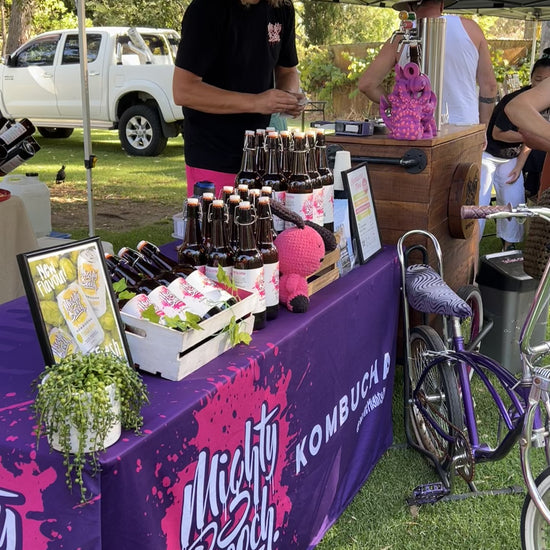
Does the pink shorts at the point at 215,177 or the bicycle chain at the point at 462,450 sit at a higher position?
the pink shorts at the point at 215,177

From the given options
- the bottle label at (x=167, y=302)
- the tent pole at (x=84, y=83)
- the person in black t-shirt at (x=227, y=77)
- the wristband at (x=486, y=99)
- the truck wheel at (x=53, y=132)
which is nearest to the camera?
the bottle label at (x=167, y=302)

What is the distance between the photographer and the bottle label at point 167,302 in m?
1.52

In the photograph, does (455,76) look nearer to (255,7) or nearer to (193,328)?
(255,7)

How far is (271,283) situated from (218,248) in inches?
6.9

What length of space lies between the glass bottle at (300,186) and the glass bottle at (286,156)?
0.04m

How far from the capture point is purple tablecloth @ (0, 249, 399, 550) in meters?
1.26

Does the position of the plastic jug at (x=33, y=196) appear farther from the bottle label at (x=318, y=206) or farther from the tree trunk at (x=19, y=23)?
the tree trunk at (x=19, y=23)

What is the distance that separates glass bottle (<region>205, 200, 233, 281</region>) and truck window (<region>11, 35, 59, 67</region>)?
10833 millimetres

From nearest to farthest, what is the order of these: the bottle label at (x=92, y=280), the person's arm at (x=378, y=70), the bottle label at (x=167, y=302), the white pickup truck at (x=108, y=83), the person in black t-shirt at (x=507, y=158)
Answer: the bottle label at (x=92, y=280) → the bottle label at (x=167, y=302) → the person's arm at (x=378, y=70) → the person in black t-shirt at (x=507, y=158) → the white pickup truck at (x=108, y=83)

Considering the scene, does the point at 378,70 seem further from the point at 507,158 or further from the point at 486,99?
the point at 507,158

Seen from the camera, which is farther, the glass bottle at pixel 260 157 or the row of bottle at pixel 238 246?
the glass bottle at pixel 260 157

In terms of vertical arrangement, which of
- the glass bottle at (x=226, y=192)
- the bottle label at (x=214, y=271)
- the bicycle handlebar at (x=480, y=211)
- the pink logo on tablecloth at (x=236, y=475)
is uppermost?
the glass bottle at (x=226, y=192)

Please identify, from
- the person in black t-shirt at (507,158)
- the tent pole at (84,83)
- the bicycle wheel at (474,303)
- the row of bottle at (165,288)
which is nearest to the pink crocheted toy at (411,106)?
the bicycle wheel at (474,303)

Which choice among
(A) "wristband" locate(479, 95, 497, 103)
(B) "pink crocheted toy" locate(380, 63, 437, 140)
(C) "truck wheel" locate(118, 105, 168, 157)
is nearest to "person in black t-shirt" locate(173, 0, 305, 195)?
(B) "pink crocheted toy" locate(380, 63, 437, 140)
